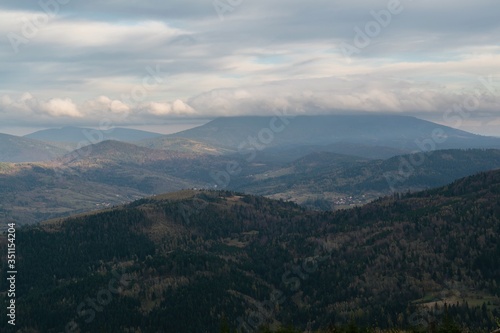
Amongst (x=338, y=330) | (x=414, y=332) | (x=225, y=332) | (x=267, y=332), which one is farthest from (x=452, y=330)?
(x=225, y=332)

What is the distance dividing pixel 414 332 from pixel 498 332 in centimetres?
9973

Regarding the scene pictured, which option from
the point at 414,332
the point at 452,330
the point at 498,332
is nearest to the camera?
the point at 498,332

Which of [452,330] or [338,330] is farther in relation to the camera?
[338,330]

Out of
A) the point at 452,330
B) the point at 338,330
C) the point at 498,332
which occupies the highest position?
the point at 498,332

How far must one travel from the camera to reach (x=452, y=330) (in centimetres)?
15088

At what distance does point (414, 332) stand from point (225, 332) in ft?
214

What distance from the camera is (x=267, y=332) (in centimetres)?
18338

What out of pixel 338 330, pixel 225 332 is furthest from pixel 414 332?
pixel 225 332

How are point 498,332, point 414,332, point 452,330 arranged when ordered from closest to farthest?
1. point 498,332
2. point 452,330
3. point 414,332

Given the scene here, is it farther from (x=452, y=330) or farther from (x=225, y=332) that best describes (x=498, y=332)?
(x=225, y=332)

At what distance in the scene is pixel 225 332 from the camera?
187m

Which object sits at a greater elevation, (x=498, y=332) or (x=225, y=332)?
(x=498, y=332)

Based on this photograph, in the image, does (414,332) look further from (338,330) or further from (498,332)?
(498,332)

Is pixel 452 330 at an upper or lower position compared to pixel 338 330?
upper
